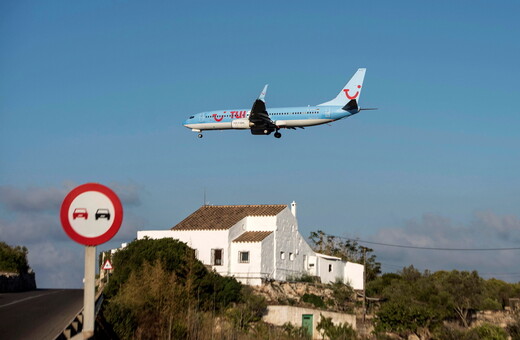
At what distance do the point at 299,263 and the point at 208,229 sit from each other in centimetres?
922

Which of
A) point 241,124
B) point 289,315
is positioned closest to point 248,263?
point 289,315

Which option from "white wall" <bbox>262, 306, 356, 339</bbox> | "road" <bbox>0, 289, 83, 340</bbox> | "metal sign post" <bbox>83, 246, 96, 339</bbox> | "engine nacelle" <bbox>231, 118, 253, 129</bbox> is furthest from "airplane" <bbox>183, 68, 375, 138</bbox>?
"metal sign post" <bbox>83, 246, 96, 339</bbox>

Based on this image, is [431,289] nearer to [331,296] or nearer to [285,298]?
[331,296]

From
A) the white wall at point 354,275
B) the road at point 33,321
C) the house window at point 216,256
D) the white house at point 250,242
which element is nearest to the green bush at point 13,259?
the white house at point 250,242

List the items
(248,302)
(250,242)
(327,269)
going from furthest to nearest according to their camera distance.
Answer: (327,269), (250,242), (248,302)

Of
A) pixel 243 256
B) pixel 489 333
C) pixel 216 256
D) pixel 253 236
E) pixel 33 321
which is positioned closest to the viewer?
pixel 33 321

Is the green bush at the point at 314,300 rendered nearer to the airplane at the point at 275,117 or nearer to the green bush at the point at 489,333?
the airplane at the point at 275,117

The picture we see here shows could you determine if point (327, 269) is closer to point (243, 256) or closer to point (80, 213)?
point (243, 256)

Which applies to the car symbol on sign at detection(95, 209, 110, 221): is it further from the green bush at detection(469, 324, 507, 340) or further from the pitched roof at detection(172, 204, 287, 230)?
the pitched roof at detection(172, 204, 287, 230)

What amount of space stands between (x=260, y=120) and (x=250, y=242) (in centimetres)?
902

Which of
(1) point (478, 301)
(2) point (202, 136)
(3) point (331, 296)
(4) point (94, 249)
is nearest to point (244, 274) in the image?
(3) point (331, 296)

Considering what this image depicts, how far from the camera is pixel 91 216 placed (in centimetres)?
741

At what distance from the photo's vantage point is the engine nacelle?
188 ft

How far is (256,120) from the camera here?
55969mm
